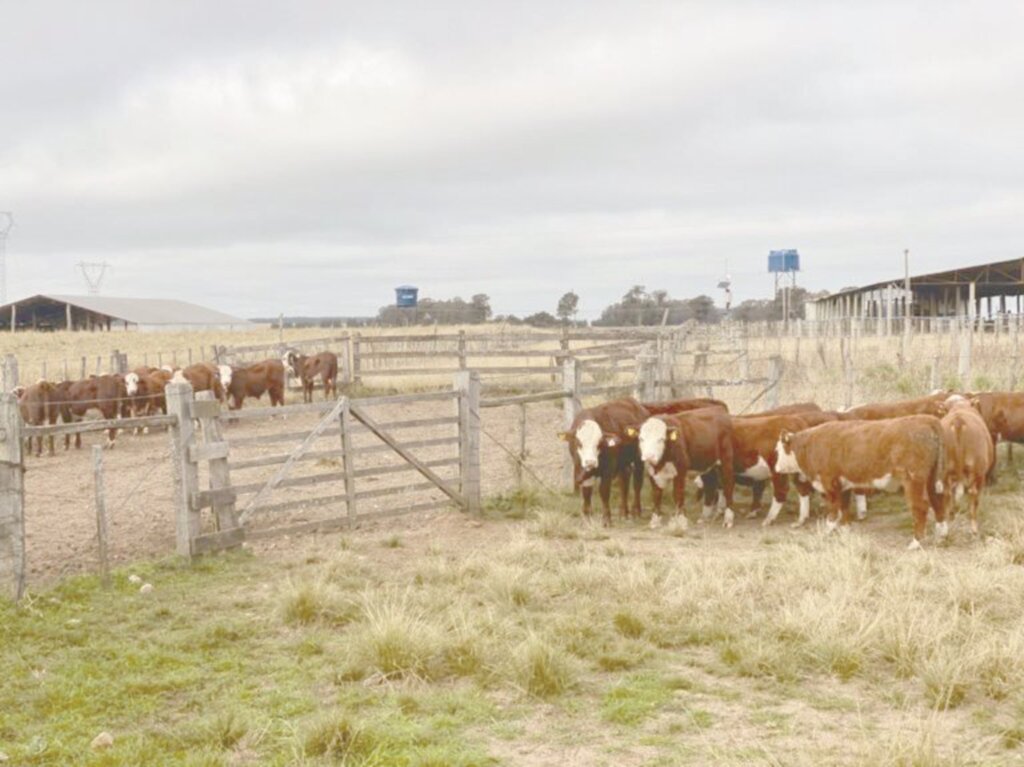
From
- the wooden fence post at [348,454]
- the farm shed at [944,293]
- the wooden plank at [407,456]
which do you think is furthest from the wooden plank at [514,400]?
the farm shed at [944,293]

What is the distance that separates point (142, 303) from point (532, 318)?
35637mm

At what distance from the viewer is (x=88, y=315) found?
216ft

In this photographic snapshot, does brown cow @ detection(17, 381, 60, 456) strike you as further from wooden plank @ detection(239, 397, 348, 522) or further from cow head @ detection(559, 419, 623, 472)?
cow head @ detection(559, 419, 623, 472)

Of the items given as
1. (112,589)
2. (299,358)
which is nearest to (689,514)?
(112,589)

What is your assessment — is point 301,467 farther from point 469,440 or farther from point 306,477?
point 306,477

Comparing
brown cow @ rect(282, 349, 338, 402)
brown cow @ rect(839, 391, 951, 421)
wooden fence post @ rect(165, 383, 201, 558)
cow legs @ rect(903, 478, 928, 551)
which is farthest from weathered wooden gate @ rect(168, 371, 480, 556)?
brown cow @ rect(282, 349, 338, 402)

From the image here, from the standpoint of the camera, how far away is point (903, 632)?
5.92 m

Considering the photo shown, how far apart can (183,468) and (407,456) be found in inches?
107

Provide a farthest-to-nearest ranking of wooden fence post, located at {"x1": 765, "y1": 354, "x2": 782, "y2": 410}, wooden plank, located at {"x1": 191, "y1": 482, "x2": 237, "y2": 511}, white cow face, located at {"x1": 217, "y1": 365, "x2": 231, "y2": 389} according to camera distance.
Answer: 1. white cow face, located at {"x1": 217, "y1": 365, "x2": 231, "y2": 389}
2. wooden fence post, located at {"x1": 765, "y1": 354, "x2": 782, "y2": 410}
3. wooden plank, located at {"x1": 191, "y1": 482, "x2": 237, "y2": 511}

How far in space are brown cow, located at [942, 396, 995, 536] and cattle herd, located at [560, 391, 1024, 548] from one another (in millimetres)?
10

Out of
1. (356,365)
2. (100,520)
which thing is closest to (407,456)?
(100,520)

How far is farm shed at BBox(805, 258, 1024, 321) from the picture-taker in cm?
4016

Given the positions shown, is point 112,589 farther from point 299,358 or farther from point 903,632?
point 299,358

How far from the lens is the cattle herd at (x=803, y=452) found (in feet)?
30.7
